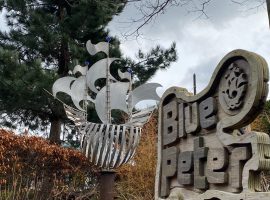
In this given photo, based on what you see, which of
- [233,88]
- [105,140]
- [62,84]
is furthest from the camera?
[62,84]

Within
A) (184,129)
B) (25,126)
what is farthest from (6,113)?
(184,129)

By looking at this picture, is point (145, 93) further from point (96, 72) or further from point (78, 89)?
point (78, 89)

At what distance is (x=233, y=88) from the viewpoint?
296 cm

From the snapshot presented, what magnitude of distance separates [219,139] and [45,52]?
30.9 ft

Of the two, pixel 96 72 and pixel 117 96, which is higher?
pixel 96 72

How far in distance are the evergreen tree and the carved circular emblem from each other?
7.60 metres

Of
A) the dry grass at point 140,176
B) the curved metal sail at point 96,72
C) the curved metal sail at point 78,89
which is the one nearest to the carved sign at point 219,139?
the curved metal sail at point 96,72

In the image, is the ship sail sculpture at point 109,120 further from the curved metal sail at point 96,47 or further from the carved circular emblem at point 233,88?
the carved circular emblem at point 233,88

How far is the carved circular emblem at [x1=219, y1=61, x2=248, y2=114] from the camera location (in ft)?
9.41

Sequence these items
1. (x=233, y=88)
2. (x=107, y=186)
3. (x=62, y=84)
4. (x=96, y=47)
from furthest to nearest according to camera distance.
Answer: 1. (x=62, y=84)
2. (x=96, y=47)
3. (x=107, y=186)
4. (x=233, y=88)

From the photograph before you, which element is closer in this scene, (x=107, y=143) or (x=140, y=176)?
(x=107, y=143)

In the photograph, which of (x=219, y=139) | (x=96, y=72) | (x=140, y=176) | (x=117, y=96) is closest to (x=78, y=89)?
(x=96, y=72)

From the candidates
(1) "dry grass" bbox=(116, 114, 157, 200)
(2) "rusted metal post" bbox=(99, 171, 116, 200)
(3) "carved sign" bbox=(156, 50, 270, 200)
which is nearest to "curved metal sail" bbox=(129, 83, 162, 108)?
(2) "rusted metal post" bbox=(99, 171, 116, 200)

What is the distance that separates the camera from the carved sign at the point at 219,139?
8.95ft
